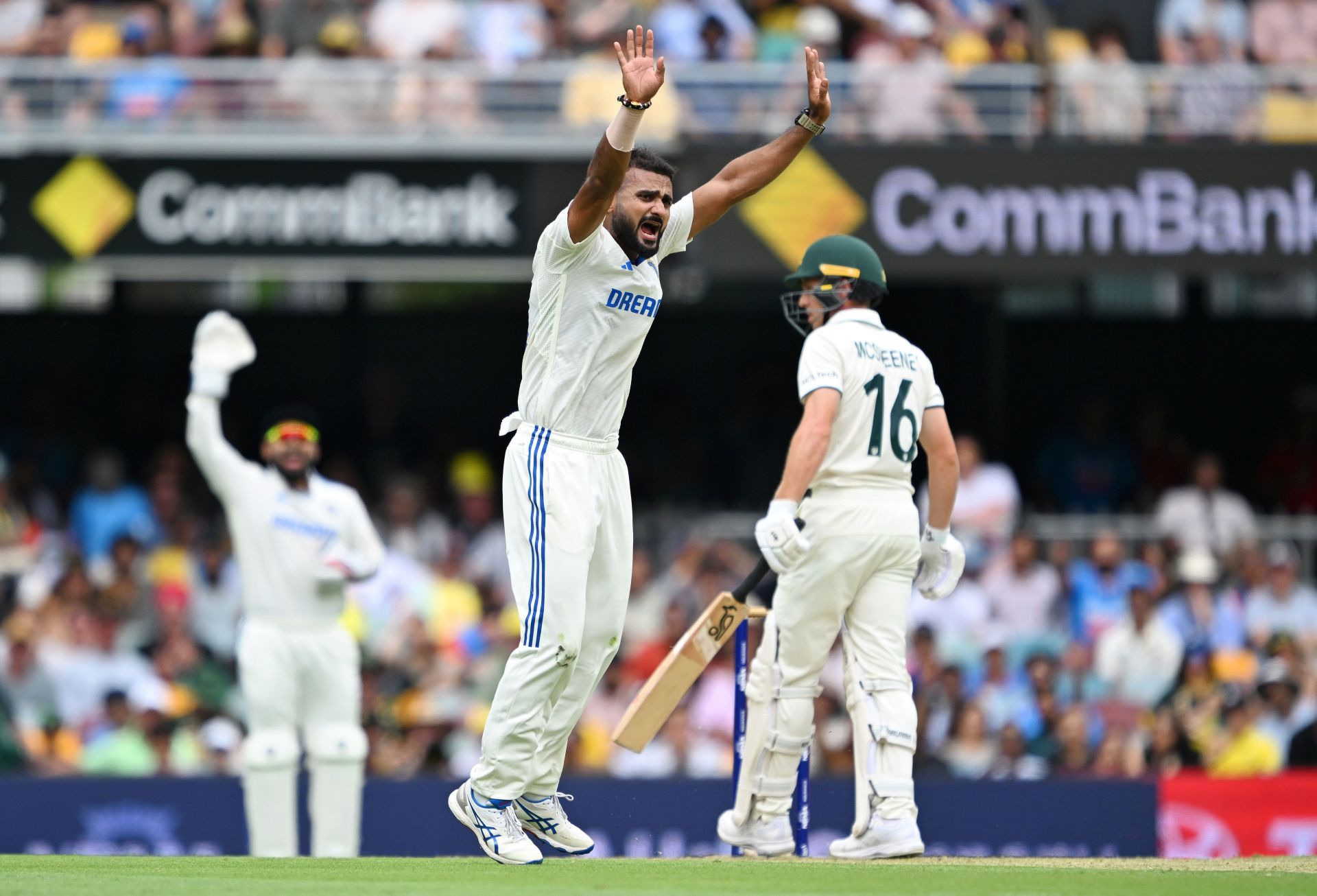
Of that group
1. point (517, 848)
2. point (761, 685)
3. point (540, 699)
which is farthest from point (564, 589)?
point (761, 685)

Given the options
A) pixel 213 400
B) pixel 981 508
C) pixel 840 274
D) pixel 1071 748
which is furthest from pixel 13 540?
pixel 840 274

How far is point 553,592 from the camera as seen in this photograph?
6152 millimetres

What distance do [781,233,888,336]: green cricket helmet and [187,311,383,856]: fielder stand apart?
3166 mm

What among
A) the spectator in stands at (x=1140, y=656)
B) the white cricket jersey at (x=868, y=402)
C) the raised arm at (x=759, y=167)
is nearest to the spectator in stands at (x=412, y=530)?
the spectator in stands at (x=1140, y=656)

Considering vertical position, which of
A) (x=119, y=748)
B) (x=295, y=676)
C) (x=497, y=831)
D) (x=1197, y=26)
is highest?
(x=1197, y=26)

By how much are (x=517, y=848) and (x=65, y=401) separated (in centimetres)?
995

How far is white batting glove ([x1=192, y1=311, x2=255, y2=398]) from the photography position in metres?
9.70

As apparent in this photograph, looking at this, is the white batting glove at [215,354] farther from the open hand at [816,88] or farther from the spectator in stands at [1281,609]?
the spectator in stands at [1281,609]

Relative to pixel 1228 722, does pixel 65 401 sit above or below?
above

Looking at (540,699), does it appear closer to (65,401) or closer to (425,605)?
(425,605)

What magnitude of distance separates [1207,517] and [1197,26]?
364cm

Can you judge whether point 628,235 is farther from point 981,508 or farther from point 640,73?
point 981,508

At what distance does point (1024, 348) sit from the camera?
16.1m

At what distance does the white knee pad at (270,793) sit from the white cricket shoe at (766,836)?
2.93 m
